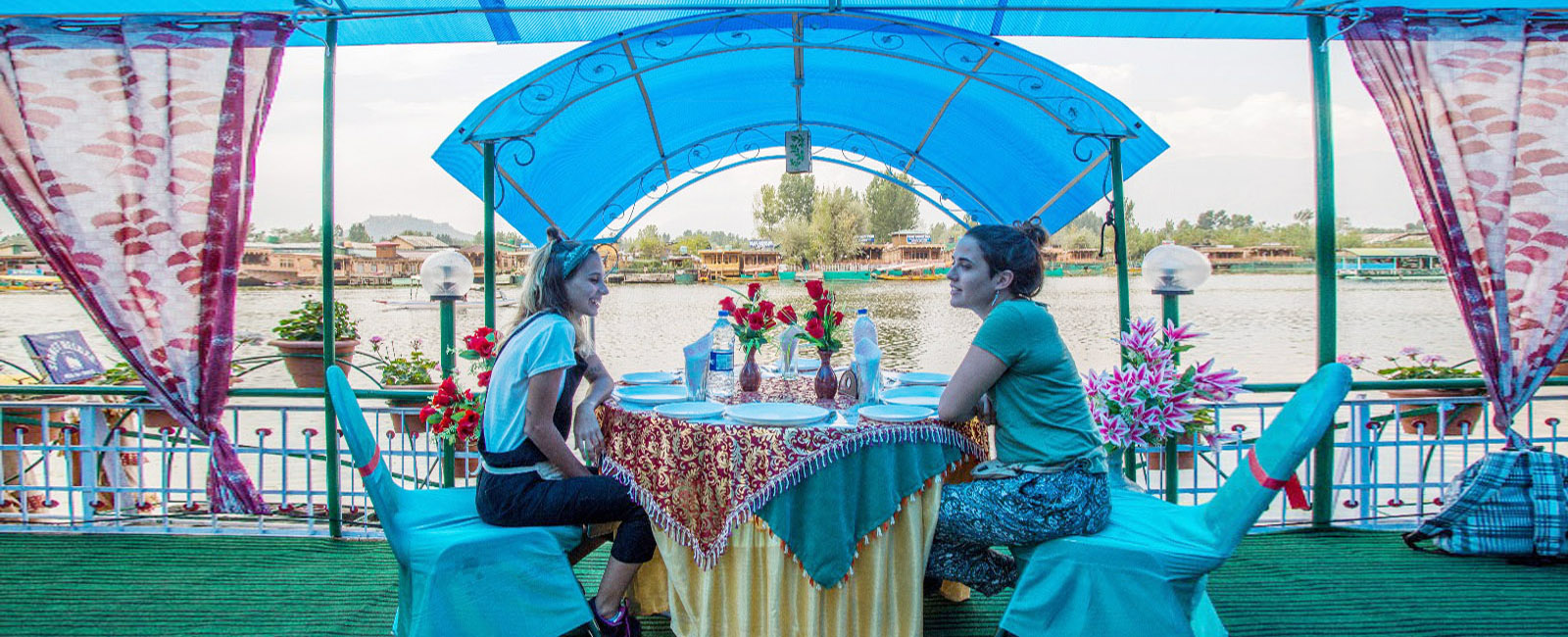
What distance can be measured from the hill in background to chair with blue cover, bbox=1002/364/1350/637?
2841 cm

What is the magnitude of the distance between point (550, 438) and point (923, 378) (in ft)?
5.27

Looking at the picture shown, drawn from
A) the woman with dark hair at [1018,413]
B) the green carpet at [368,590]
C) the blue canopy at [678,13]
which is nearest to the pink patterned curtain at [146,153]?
the blue canopy at [678,13]

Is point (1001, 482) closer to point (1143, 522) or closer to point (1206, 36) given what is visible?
point (1143, 522)

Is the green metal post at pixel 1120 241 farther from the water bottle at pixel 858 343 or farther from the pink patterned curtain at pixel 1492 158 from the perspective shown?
the water bottle at pixel 858 343

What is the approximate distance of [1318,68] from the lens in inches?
150

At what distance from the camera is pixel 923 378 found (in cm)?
343

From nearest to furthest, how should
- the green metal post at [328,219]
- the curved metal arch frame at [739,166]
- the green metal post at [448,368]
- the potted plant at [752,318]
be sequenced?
the potted plant at [752,318]
the green metal post at [328,219]
the green metal post at [448,368]
the curved metal arch frame at [739,166]

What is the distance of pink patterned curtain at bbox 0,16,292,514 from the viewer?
3537 mm

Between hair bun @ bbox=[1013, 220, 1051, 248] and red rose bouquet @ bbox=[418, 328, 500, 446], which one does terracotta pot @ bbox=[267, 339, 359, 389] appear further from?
hair bun @ bbox=[1013, 220, 1051, 248]

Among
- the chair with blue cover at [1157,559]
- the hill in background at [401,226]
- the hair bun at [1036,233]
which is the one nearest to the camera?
the chair with blue cover at [1157,559]

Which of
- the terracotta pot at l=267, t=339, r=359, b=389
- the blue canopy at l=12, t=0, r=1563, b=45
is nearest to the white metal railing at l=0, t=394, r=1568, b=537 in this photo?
the terracotta pot at l=267, t=339, r=359, b=389

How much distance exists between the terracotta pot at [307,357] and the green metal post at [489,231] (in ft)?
6.97

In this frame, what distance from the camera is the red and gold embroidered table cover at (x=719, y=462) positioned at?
2.36m

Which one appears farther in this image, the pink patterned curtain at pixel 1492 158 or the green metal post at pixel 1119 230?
the green metal post at pixel 1119 230
